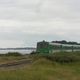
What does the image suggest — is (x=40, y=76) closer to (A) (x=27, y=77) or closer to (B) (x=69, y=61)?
(A) (x=27, y=77)

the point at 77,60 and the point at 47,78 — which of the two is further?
the point at 77,60

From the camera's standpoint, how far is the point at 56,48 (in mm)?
58031

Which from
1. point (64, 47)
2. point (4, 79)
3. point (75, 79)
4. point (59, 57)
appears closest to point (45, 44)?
point (64, 47)

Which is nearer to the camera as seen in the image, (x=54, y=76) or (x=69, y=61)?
(x=54, y=76)

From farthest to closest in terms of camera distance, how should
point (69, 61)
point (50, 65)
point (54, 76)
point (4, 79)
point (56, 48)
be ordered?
1. point (56, 48)
2. point (69, 61)
3. point (50, 65)
4. point (54, 76)
5. point (4, 79)

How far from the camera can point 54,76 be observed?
2380cm

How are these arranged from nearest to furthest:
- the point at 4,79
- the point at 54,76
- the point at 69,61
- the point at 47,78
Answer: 1. the point at 4,79
2. the point at 47,78
3. the point at 54,76
4. the point at 69,61

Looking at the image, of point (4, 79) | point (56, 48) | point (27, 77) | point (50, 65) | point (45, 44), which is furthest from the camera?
point (45, 44)

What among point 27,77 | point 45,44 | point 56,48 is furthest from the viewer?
point 45,44

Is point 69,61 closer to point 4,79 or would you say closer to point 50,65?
point 50,65

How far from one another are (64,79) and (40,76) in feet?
8.06

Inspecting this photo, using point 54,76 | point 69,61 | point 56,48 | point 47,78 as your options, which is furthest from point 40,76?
point 56,48

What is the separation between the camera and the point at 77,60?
126 feet

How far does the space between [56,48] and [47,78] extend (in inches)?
1421
